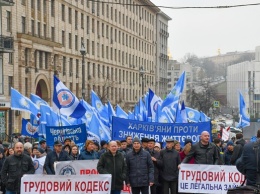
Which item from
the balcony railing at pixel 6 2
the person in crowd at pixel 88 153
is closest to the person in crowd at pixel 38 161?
the person in crowd at pixel 88 153

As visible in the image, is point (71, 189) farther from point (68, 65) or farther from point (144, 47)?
point (144, 47)

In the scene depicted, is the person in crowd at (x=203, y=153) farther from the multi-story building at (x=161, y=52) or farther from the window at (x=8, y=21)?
the multi-story building at (x=161, y=52)

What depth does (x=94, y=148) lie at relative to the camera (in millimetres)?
15766

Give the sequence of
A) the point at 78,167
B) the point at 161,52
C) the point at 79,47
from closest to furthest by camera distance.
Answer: the point at 78,167
the point at 79,47
the point at 161,52

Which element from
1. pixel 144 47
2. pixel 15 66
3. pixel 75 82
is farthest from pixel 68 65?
pixel 144 47

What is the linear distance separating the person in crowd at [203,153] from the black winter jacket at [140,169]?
113 cm

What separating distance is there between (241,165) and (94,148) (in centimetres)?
576

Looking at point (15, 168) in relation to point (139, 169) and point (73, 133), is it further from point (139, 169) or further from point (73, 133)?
point (73, 133)

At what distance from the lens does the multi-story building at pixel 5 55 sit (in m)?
45.7

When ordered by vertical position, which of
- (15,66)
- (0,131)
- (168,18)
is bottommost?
(0,131)

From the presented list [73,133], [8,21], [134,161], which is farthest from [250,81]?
[134,161]

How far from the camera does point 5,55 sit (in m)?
48.6

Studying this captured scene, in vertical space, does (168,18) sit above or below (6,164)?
above

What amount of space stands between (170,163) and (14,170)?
3.45 meters
